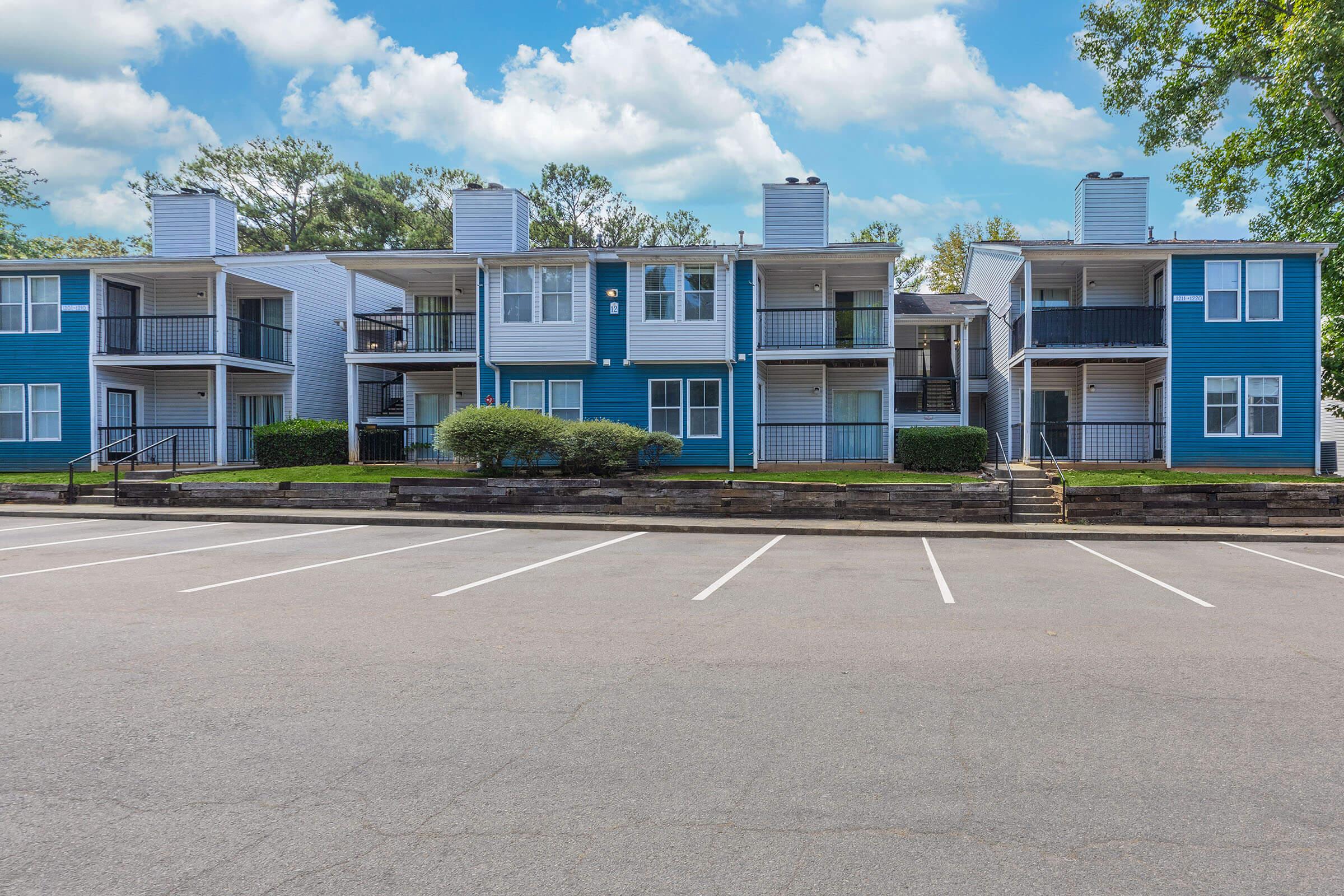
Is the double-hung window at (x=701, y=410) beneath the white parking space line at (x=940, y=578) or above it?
above

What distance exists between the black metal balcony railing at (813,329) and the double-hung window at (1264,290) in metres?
9.55

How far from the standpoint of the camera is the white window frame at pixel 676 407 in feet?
75.8

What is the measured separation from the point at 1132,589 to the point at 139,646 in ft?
33.4

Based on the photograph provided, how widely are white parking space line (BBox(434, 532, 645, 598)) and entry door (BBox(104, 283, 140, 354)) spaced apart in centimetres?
1901

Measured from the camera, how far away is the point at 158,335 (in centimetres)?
2584

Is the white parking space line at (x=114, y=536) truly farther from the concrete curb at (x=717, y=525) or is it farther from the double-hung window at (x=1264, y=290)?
the double-hung window at (x=1264, y=290)

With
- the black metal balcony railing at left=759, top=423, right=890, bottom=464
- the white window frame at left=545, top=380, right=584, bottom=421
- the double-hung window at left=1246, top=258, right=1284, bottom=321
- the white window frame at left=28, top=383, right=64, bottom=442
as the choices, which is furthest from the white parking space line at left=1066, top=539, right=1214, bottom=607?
the white window frame at left=28, top=383, right=64, bottom=442

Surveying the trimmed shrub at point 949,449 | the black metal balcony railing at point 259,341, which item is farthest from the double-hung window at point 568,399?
the black metal balcony railing at point 259,341

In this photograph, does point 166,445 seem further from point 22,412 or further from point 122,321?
point 122,321

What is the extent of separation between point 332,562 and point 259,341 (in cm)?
1821

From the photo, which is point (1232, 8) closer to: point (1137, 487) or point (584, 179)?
point (1137, 487)

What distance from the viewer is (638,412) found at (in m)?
23.2

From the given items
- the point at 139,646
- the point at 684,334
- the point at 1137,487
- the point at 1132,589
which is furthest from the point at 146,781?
the point at 684,334

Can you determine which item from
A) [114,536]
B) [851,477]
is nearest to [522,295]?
[851,477]
